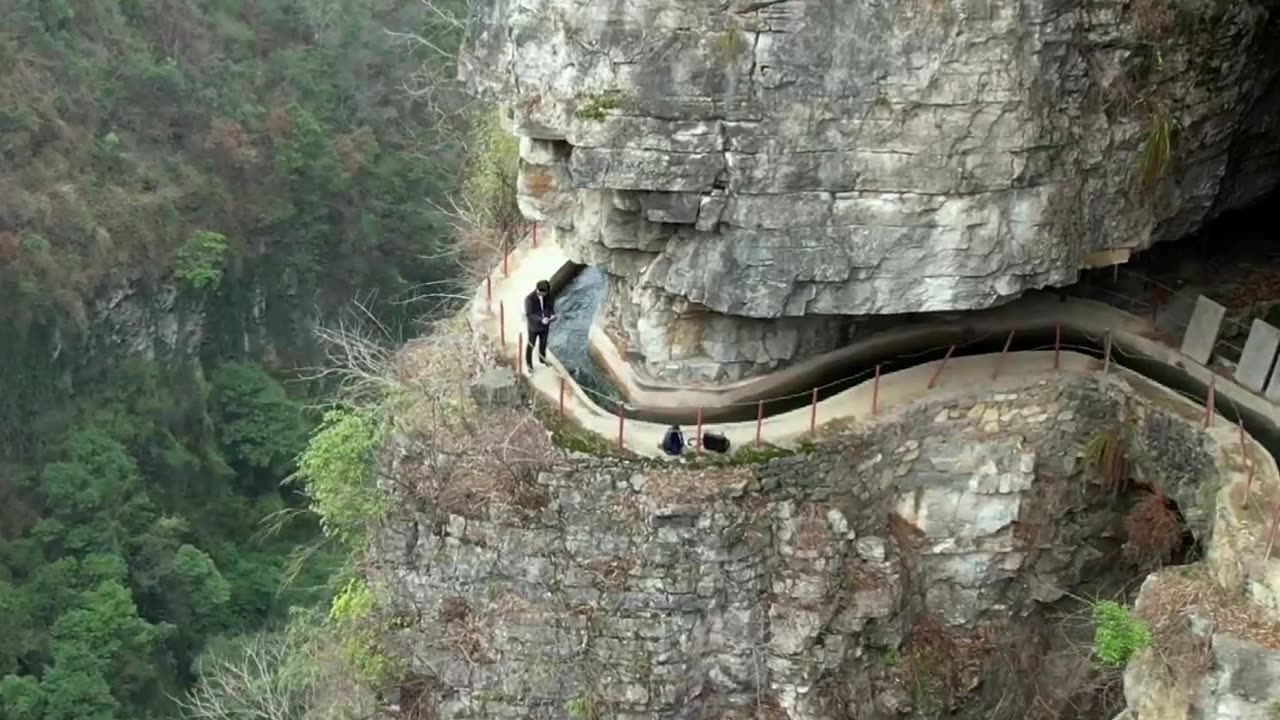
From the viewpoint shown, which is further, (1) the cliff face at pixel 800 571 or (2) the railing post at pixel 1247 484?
(1) the cliff face at pixel 800 571

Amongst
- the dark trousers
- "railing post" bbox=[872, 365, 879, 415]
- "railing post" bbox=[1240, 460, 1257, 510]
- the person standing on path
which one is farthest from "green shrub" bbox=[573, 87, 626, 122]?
"railing post" bbox=[1240, 460, 1257, 510]

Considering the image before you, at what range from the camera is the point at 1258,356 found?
47.3 feet

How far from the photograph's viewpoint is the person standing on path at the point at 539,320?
1575cm

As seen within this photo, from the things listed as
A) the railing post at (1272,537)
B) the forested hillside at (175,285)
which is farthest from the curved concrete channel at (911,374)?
the forested hillside at (175,285)

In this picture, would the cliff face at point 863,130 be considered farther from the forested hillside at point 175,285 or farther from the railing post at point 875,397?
the forested hillside at point 175,285

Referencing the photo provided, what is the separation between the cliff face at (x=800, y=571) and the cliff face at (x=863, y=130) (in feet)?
5.55

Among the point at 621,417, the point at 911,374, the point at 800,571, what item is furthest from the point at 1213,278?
the point at 621,417

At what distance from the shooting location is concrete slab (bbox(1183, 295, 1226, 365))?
14969 millimetres

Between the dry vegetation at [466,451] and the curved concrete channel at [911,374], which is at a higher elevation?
the curved concrete channel at [911,374]

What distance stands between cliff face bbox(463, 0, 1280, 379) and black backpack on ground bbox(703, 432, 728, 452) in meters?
1.30

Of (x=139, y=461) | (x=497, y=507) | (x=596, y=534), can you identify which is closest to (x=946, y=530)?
A: (x=596, y=534)

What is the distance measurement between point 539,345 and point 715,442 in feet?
9.70

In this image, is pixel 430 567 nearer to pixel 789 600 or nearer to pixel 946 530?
pixel 789 600

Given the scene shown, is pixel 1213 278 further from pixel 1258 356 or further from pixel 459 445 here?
pixel 459 445
